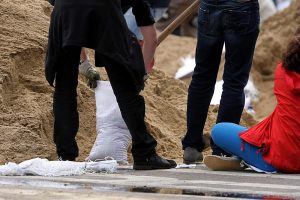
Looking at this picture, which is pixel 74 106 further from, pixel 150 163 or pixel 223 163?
pixel 223 163

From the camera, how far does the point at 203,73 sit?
284 inches

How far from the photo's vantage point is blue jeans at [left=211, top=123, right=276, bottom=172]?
267 inches

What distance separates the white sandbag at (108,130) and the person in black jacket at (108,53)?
517 mm

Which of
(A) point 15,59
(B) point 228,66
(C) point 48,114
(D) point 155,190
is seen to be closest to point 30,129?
(C) point 48,114

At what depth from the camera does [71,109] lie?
6879 millimetres

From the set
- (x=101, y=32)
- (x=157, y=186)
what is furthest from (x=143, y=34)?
(x=157, y=186)

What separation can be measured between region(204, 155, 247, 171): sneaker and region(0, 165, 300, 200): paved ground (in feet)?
0.27

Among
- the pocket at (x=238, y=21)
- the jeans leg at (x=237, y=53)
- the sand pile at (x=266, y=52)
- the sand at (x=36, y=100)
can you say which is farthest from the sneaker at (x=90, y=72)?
the sand pile at (x=266, y=52)

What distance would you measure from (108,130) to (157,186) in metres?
1.59

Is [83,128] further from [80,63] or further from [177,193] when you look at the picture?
[177,193]

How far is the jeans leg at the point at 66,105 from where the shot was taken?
268 inches

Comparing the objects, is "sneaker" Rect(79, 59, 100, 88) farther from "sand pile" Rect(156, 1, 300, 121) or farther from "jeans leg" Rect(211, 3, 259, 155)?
"sand pile" Rect(156, 1, 300, 121)

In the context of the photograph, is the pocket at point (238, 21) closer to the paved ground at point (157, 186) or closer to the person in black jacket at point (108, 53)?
the person in black jacket at point (108, 53)

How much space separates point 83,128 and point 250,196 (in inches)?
109
